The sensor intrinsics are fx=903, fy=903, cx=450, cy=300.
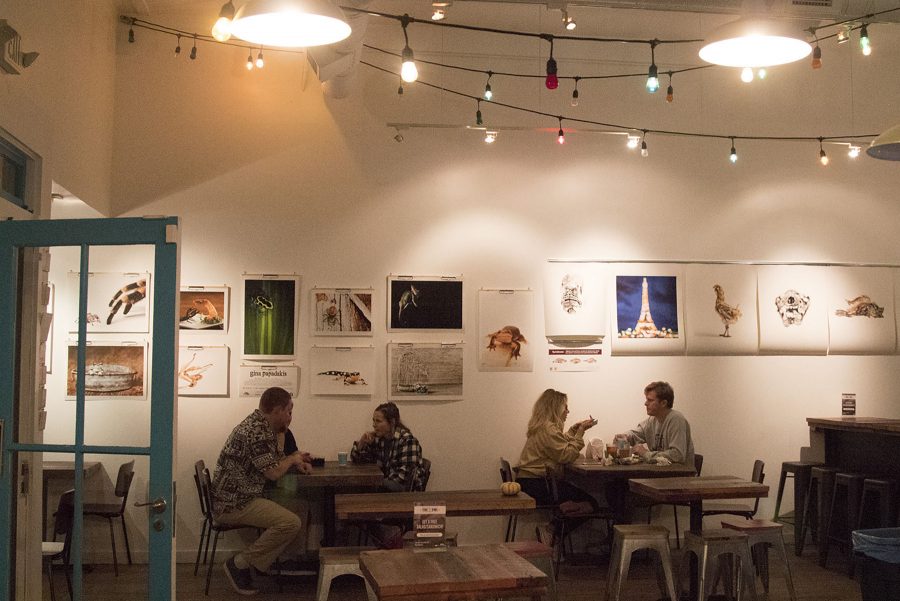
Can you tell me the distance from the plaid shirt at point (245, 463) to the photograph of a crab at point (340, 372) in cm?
123

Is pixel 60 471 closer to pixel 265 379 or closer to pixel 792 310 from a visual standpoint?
pixel 265 379

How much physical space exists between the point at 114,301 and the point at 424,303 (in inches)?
118

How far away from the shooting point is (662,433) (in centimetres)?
791

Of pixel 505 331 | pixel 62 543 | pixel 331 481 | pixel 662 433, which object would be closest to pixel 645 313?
pixel 662 433

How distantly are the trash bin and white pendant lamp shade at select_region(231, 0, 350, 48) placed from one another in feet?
12.5

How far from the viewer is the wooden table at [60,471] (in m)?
4.15

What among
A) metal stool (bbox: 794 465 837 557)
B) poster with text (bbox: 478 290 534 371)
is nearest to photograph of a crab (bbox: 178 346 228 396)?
poster with text (bbox: 478 290 534 371)

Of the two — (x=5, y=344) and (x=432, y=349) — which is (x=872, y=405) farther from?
(x=5, y=344)

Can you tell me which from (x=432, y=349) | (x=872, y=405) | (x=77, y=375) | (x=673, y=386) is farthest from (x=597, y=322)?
(x=77, y=375)

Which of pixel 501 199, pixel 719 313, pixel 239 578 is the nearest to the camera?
pixel 239 578

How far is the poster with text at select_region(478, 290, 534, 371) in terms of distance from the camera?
8234 millimetres

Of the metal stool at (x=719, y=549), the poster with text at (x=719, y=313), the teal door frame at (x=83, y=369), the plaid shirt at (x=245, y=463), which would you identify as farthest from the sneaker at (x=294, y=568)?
the poster with text at (x=719, y=313)

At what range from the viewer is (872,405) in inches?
345

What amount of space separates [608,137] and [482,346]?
2.34 m
